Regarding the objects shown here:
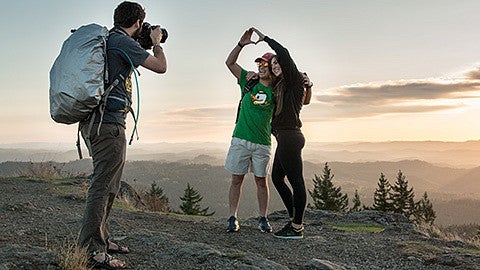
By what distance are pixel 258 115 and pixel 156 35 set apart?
83.3 inches

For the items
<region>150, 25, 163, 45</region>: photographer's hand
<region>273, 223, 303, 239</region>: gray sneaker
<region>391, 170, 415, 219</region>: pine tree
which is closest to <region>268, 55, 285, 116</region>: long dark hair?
<region>273, 223, 303, 239</region>: gray sneaker

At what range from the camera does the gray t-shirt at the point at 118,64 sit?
378 cm

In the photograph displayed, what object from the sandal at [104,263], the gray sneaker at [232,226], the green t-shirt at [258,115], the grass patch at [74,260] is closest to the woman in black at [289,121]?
the green t-shirt at [258,115]

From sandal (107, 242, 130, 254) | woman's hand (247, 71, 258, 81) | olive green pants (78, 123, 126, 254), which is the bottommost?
sandal (107, 242, 130, 254)

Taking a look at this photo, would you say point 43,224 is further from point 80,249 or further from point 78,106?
point 78,106

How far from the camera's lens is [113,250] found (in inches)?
176

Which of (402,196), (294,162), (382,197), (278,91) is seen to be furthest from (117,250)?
(402,196)

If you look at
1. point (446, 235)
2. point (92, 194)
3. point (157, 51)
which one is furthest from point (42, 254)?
point (446, 235)

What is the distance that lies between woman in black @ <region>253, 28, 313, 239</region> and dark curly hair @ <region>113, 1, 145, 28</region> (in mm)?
2126

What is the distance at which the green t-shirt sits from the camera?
5.86m

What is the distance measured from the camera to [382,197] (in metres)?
51.4

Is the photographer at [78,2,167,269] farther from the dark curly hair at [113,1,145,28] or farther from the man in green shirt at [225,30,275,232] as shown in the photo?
the man in green shirt at [225,30,275,232]

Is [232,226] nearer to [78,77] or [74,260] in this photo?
[74,260]

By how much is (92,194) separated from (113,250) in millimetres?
935
